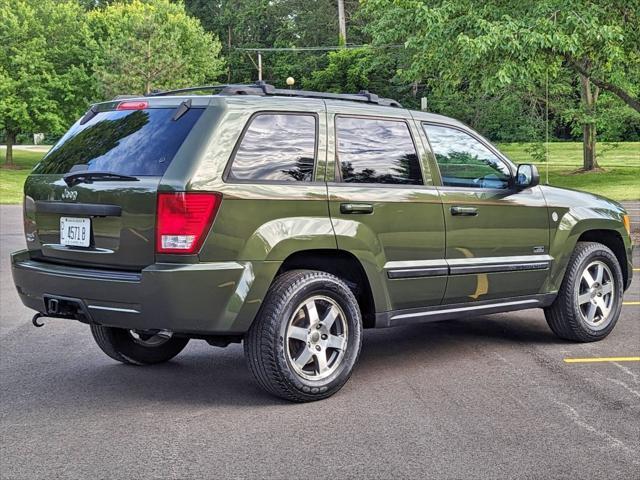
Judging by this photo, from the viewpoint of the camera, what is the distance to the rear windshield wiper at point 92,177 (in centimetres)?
524

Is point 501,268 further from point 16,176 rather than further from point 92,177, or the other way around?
point 16,176

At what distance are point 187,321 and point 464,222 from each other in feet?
7.61

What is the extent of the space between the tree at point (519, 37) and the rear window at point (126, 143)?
9408 mm

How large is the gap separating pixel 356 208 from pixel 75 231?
1.76 metres

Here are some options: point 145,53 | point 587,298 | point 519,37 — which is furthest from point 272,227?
point 145,53

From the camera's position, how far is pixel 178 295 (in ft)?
16.3

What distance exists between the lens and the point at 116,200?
5160 mm

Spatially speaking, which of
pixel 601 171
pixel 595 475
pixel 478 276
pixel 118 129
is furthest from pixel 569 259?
pixel 601 171

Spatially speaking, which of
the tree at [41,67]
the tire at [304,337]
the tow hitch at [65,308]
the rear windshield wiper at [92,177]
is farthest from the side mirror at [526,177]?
the tree at [41,67]

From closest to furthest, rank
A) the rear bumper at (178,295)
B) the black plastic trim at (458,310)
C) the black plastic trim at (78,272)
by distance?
the rear bumper at (178,295) → the black plastic trim at (78,272) → the black plastic trim at (458,310)

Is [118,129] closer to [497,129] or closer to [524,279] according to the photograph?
[524,279]

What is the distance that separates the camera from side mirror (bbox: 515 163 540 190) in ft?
21.9

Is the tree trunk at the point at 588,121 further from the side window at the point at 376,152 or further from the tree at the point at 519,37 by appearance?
the side window at the point at 376,152

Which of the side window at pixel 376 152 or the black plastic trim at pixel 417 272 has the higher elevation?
the side window at pixel 376 152
